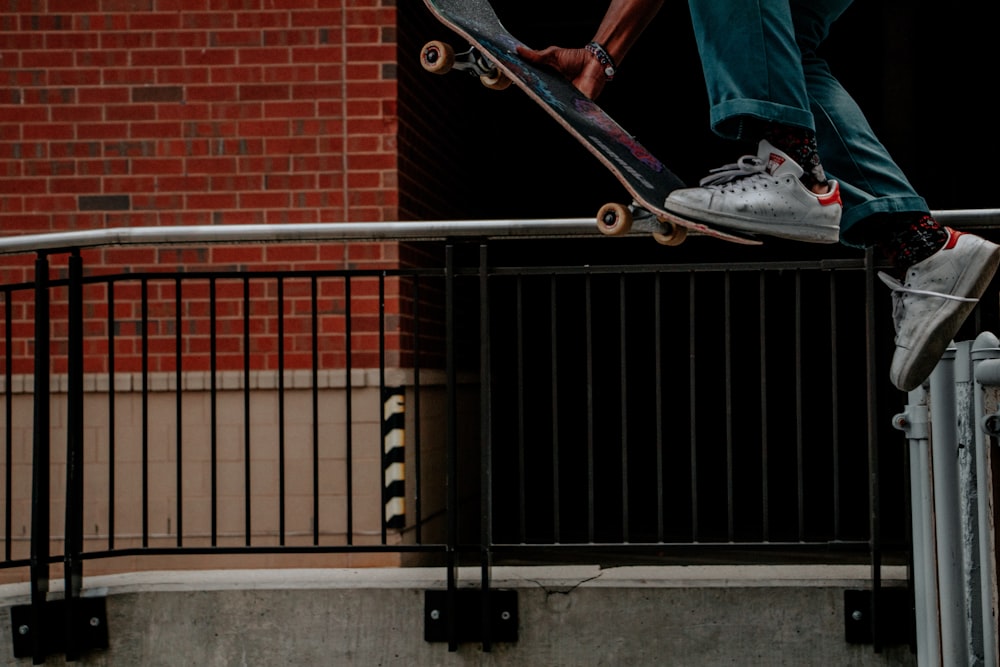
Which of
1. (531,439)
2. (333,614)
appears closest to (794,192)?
(333,614)

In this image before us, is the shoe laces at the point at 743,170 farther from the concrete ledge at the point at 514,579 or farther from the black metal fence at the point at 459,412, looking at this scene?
the concrete ledge at the point at 514,579

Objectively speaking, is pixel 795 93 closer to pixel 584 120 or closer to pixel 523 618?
pixel 584 120

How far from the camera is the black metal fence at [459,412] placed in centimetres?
453

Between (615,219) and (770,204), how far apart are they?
15.6 inches

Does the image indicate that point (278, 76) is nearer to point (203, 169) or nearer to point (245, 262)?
point (203, 169)

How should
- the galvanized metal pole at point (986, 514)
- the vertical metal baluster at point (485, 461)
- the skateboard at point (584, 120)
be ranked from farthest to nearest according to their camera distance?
the vertical metal baluster at point (485, 461)
the skateboard at point (584, 120)
the galvanized metal pole at point (986, 514)

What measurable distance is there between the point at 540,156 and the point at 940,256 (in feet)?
23.0

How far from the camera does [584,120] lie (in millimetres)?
2971

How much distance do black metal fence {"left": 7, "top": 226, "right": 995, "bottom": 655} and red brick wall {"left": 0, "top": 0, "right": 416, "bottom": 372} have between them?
438 mm

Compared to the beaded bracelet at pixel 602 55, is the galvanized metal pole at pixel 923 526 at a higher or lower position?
lower

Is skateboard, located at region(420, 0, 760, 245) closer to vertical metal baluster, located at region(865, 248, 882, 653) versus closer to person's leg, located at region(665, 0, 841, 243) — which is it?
person's leg, located at region(665, 0, 841, 243)

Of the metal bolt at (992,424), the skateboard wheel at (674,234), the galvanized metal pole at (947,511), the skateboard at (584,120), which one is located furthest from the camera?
the galvanized metal pole at (947,511)

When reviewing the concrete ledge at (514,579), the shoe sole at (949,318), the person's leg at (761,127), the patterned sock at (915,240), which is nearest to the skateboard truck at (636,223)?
the person's leg at (761,127)

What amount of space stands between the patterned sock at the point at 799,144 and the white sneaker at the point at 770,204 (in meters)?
0.02
